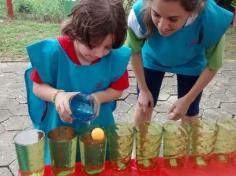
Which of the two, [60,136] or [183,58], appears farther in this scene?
[183,58]

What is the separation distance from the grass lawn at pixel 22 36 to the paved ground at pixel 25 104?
29cm

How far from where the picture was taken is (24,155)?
1022mm

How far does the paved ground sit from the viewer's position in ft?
7.80

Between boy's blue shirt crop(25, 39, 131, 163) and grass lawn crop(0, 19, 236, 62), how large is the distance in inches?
96.0

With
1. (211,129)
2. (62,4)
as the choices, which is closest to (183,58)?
(211,129)

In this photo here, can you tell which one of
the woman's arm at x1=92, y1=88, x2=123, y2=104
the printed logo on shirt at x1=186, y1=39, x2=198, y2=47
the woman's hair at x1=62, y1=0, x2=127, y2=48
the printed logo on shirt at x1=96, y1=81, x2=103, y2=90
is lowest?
the woman's arm at x1=92, y1=88, x2=123, y2=104

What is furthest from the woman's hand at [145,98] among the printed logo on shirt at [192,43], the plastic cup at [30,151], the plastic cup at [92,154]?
the plastic cup at [30,151]

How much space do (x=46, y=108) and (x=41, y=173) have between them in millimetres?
334

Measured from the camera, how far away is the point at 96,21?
1140 millimetres

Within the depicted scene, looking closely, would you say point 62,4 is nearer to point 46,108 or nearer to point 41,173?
point 46,108

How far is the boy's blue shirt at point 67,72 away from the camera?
1.26 meters

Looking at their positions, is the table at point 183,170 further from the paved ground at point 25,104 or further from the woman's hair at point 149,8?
the paved ground at point 25,104

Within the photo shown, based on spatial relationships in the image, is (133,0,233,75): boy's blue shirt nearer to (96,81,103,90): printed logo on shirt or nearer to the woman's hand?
the woman's hand

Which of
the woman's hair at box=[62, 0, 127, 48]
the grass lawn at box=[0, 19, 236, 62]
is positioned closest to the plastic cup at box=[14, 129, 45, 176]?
the woman's hair at box=[62, 0, 127, 48]
